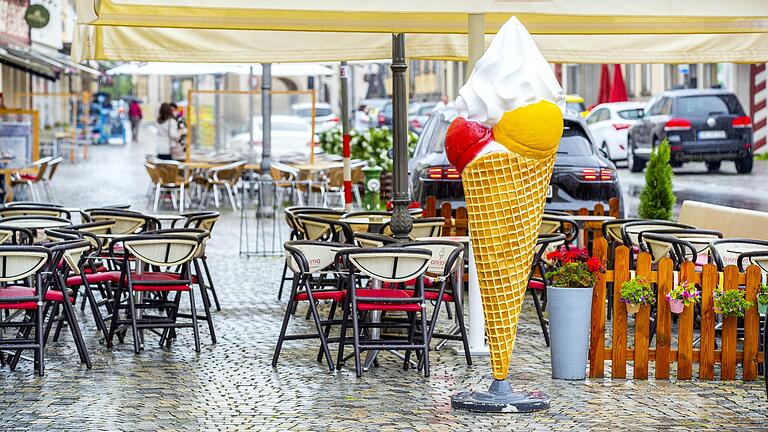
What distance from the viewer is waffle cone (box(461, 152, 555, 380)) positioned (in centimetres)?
798

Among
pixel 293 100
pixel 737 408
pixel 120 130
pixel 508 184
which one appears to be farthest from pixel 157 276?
pixel 120 130

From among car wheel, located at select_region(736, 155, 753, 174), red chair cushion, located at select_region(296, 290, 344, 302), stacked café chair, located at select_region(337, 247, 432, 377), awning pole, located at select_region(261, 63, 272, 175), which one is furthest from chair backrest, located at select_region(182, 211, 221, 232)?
car wheel, located at select_region(736, 155, 753, 174)

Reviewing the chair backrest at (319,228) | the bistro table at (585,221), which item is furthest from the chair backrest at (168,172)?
the chair backrest at (319,228)

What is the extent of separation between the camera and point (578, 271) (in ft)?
30.6

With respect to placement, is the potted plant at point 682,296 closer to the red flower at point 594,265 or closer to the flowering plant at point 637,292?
the flowering plant at point 637,292

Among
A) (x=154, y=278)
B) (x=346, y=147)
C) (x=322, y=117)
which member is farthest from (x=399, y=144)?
(x=322, y=117)

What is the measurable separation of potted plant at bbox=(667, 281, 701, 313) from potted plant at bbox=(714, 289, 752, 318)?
150 millimetres

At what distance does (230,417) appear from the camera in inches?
319

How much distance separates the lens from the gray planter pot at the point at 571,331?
927cm

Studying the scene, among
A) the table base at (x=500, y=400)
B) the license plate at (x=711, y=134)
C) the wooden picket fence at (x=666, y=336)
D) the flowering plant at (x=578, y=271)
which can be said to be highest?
the license plate at (x=711, y=134)

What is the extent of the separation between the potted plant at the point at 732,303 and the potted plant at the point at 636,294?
424 millimetres

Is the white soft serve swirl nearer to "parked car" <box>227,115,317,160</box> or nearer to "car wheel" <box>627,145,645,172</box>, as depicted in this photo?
"parked car" <box>227,115,317,160</box>

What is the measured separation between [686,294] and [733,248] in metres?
1.27

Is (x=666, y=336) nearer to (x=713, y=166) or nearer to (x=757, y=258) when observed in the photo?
(x=757, y=258)
